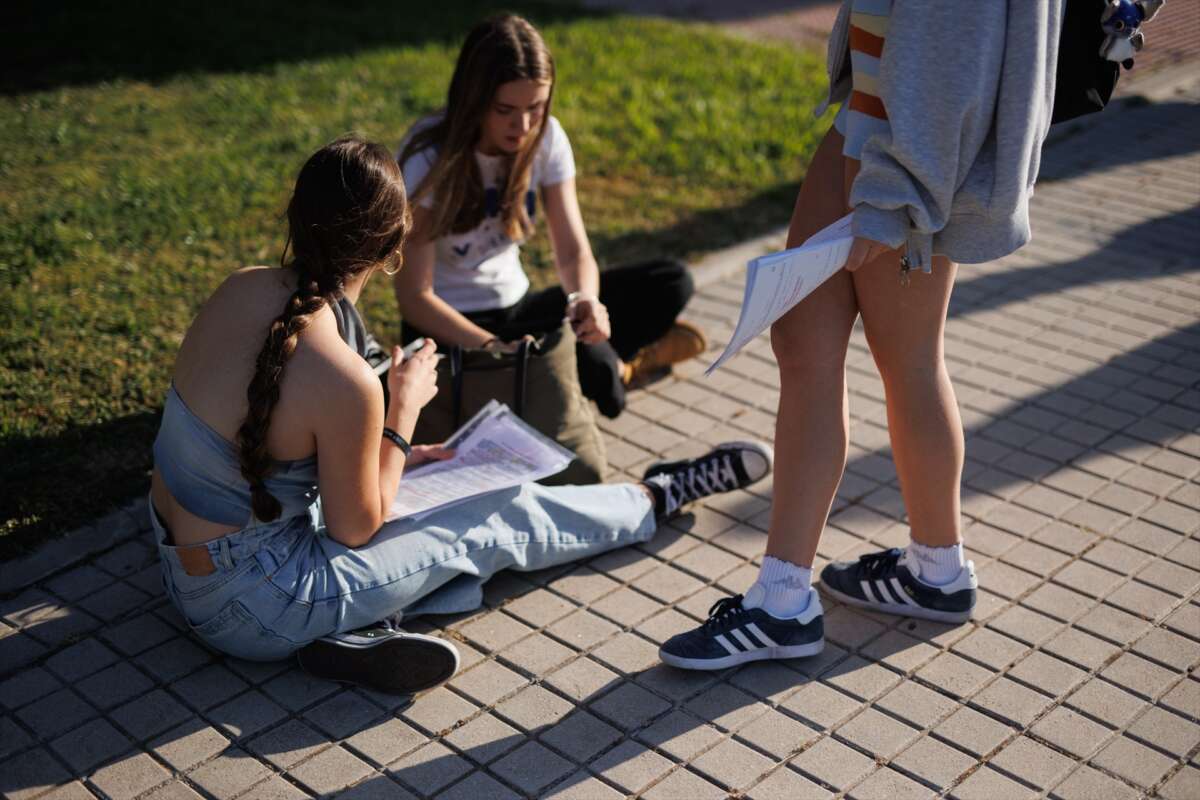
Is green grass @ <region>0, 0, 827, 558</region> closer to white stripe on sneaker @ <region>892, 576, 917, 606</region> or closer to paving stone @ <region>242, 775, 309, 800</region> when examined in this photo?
paving stone @ <region>242, 775, 309, 800</region>

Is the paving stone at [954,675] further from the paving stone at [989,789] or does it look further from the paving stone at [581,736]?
the paving stone at [581,736]

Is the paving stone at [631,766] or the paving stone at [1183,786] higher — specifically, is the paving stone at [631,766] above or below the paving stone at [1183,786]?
below

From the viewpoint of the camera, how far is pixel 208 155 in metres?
6.31

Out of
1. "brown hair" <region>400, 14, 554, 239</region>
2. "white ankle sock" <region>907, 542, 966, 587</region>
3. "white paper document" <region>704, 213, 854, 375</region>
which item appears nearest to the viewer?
"white paper document" <region>704, 213, 854, 375</region>

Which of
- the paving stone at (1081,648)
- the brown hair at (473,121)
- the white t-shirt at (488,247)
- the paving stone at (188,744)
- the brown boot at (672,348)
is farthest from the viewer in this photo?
the brown boot at (672,348)

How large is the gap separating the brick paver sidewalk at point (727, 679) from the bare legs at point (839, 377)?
1.31ft

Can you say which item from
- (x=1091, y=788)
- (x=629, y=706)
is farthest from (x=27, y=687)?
(x=1091, y=788)

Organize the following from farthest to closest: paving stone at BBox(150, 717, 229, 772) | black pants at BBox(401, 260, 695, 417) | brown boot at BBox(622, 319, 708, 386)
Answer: brown boot at BBox(622, 319, 708, 386)
black pants at BBox(401, 260, 695, 417)
paving stone at BBox(150, 717, 229, 772)

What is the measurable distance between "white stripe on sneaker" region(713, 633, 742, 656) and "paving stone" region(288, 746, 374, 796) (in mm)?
848

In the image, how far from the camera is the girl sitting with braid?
2713 mm

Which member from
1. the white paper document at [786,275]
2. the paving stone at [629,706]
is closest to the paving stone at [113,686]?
the paving stone at [629,706]

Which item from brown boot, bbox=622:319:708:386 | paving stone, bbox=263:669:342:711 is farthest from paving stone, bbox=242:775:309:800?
brown boot, bbox=622:319:708:386

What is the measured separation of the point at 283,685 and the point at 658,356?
75.9 inches

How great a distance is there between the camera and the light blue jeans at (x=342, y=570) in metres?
2.88
